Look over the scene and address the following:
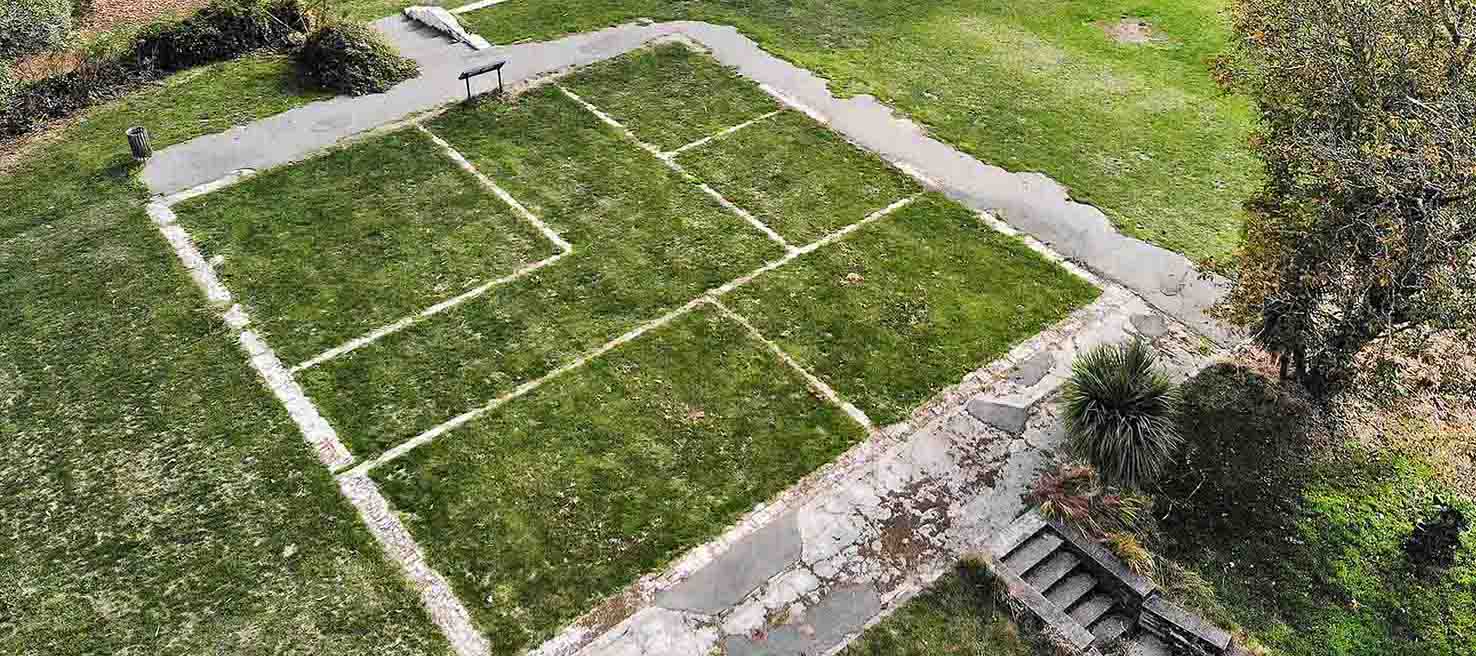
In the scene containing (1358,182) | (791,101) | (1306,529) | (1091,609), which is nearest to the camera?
(1091,609)

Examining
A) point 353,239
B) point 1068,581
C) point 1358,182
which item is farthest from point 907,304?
point 353,239

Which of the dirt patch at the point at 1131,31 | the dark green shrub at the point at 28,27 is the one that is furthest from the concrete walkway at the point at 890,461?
the dirt patch at the point at 1131,31

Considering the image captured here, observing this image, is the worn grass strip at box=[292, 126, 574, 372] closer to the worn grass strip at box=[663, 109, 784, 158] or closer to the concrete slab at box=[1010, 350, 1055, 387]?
the worn grass strip at box=[663, 109, 784, 158]

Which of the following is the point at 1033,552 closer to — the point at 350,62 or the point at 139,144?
the point at 350,62

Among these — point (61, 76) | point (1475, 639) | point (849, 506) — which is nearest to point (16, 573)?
point (849, 506)

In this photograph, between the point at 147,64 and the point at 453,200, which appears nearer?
the point at 453,200

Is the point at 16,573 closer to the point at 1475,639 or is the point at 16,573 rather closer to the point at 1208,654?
the point at 1208,654
